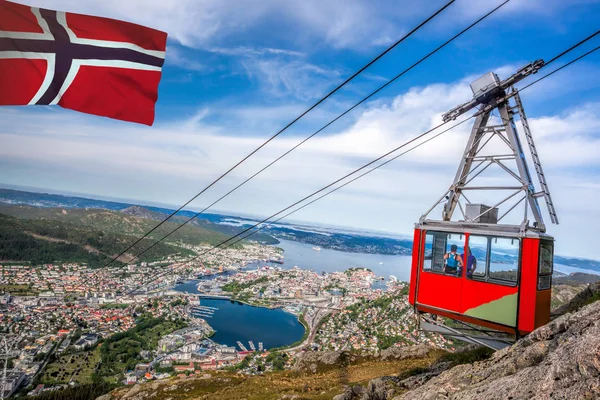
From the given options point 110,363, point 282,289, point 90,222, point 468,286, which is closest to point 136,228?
point 90,222

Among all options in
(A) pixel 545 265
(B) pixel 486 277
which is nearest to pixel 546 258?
(A) pixel 545 265

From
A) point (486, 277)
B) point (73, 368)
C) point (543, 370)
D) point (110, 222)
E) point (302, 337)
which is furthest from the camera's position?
point (110, 222)

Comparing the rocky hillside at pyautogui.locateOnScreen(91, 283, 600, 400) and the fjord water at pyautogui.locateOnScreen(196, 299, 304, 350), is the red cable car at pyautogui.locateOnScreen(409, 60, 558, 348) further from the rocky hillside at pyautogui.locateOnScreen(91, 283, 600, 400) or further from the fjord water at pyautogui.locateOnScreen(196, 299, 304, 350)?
the fjord water at pyautogui.locateOnScreen(196, 299, 304, 350)

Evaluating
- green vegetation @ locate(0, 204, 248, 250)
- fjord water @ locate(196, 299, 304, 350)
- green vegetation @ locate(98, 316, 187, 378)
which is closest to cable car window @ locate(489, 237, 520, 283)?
green vegetation @ locate(98, 316, 187, 378)

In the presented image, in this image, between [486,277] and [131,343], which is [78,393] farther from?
[486,277]

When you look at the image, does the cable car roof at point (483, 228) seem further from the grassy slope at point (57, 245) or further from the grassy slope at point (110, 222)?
the grassy slope at point (110, 222)

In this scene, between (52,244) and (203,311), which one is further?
(52,244)
